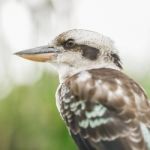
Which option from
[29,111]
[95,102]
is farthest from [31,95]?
[95,102]

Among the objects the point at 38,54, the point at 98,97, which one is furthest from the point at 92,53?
the point at 98,97

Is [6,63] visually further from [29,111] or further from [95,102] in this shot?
[95,102]

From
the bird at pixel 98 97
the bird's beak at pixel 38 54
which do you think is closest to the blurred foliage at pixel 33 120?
the bird's beak at pixel 38 54

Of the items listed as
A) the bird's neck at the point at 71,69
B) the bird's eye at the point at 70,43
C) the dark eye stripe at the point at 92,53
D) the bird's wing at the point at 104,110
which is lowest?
the bird's wing at the point at 104,110

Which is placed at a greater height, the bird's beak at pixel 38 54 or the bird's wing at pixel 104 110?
the bird's beak at pixel 38 54

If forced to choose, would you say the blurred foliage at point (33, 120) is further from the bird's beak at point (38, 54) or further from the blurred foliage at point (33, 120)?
the bird's beak at point (38, 54)

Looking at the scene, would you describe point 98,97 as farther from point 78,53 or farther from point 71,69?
point 78,53

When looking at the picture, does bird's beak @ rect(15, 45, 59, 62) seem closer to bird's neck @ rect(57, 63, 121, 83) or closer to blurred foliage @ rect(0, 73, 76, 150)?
bird's neck @ rect(57, 63, 121, 83)
